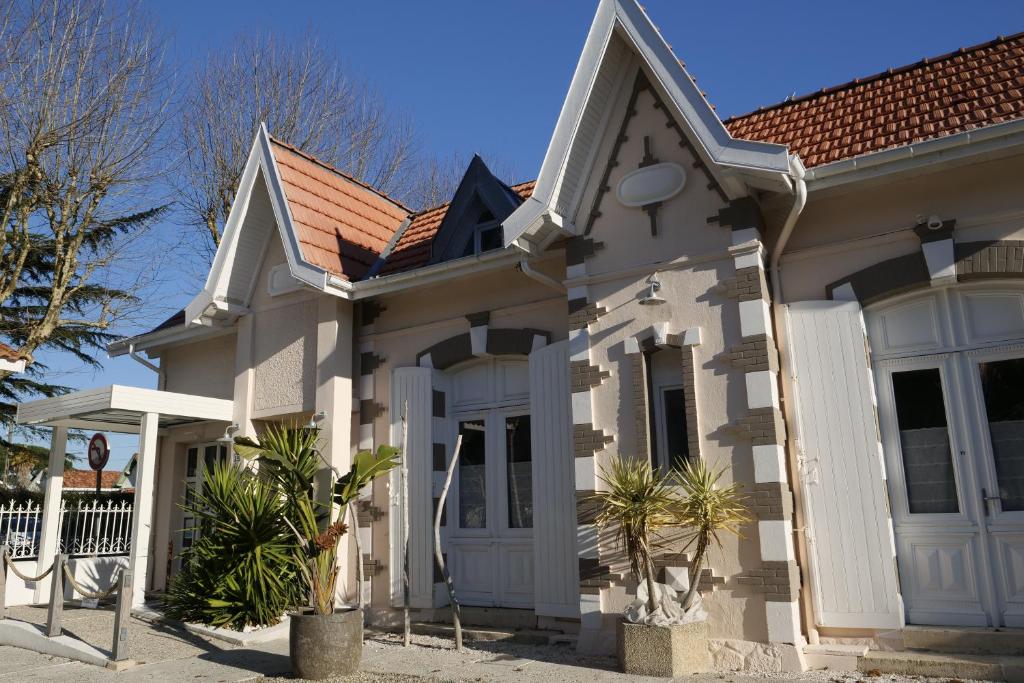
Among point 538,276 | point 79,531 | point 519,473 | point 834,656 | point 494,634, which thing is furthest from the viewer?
point 79,531

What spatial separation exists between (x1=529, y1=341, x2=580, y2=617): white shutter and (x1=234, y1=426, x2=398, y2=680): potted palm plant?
74.5 inches

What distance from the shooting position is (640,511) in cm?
707

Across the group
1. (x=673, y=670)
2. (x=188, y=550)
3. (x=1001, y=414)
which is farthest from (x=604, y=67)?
(x=188, y=550)

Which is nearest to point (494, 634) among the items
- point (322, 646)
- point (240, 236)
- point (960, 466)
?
point (322, 646)

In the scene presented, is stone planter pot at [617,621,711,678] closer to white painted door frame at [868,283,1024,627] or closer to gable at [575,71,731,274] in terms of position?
white painted door frame at [868,283,1024,627]

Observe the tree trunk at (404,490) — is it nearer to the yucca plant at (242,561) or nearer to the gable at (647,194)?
the yucca plant at (242,561)

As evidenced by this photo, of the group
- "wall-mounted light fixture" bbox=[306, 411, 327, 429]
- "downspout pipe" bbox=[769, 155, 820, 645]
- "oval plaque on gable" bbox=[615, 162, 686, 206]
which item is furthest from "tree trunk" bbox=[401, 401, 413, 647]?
"downspout pipe" bbox=[769, 155, 820, 645]

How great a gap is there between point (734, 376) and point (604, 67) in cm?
370

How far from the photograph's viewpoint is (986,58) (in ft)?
27.5

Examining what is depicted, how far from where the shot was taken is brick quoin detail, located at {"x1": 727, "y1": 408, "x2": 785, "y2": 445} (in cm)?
741

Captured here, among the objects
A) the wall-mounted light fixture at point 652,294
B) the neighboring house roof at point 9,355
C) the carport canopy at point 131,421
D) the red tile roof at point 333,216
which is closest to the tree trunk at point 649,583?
the wall-mounted light fixture at point 652,294

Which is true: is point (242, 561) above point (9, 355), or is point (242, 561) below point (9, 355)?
below

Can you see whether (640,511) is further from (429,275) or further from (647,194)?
(429,275)

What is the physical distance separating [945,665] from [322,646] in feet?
17.4
